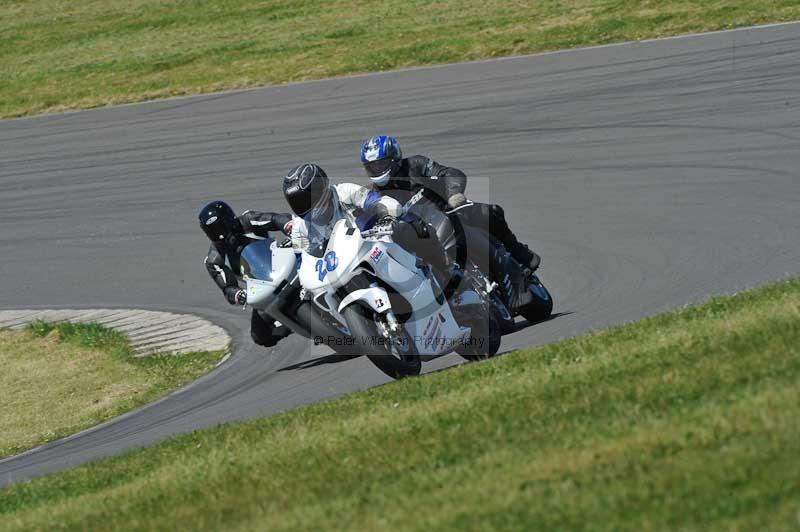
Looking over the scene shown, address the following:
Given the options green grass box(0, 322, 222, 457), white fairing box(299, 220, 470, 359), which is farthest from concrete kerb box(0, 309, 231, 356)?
white fairing box(299, 220, 470, 359)

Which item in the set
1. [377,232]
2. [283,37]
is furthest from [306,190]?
[283,37]

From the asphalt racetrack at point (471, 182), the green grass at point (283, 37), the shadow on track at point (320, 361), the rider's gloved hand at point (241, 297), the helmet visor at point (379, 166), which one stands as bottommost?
the shadow on track at point (320, 361)

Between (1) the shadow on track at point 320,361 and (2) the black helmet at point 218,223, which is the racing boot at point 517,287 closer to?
(1) the shadow on track at point 320,361

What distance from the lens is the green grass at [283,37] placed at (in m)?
22.8

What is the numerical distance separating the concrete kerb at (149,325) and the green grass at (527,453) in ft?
13.3

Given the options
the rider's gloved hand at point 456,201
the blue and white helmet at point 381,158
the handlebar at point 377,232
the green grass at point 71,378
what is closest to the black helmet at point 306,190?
the handlebar at point 377,232

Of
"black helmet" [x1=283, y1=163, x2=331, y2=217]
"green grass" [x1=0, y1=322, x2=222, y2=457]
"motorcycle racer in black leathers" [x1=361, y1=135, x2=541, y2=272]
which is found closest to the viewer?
"black helmet" [x1=283, y1=163, x2=331, y2=217]

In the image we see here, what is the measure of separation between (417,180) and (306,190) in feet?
4.53

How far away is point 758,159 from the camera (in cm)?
1432

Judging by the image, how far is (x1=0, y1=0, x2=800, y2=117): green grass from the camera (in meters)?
22.8

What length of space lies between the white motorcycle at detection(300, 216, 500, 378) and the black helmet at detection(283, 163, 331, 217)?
0.76 ft

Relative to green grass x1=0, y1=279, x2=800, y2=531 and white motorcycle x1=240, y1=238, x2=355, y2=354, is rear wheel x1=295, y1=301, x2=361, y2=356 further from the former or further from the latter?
green grass x1=0, y1=279, x2=800, y2=531

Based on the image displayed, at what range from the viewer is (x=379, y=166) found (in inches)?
395

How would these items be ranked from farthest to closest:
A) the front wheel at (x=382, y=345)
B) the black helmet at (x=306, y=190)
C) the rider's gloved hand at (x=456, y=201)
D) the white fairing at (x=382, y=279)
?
the rider's gloved hand at (x=456, y=201) → the black helmet at (x=306, y=190) → the white fairing at (x=382, y=279) → the front wheel at (x=382, y=345)
